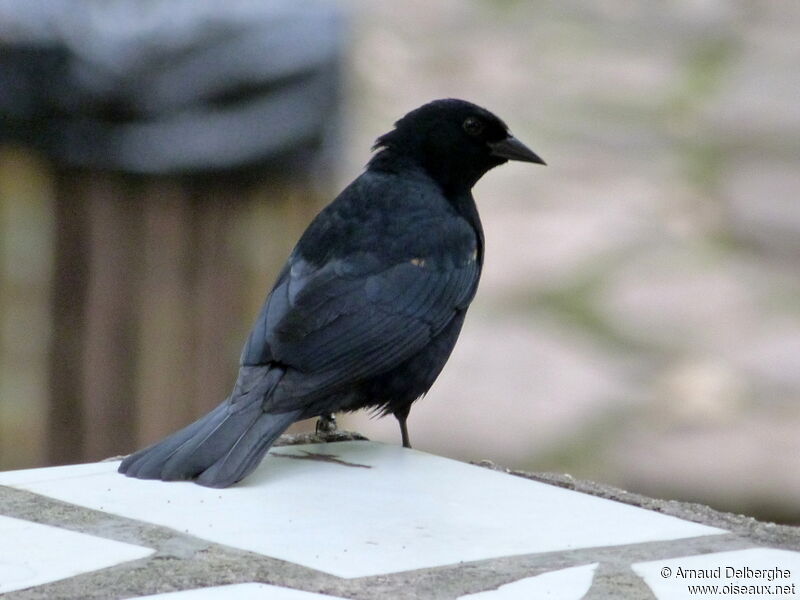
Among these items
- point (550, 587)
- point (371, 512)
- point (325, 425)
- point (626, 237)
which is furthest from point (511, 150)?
point (626, 237)

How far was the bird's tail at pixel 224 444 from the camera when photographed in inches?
122

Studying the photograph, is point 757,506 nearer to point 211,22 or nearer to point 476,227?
point 476,227

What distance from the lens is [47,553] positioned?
251 centimetres

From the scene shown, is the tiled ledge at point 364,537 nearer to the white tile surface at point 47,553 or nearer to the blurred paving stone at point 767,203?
the white tile surface at point 47,553

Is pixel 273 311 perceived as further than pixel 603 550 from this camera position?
Yes

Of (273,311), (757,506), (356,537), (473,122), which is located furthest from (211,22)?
(356,537)

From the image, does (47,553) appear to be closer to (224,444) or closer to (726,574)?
(224,444)

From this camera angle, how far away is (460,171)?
421 cm

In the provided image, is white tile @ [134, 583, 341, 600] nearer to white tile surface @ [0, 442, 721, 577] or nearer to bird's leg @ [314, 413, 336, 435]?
white tile surface @ [0, 442, 721, 577]

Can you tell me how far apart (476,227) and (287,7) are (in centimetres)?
136

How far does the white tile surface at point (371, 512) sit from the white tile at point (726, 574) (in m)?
0.15

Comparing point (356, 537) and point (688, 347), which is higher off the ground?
point (688, 347)

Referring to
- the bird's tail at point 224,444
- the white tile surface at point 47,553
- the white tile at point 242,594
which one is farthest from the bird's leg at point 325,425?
the white tile at point 242,594

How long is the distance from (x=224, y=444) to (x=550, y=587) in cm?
92
